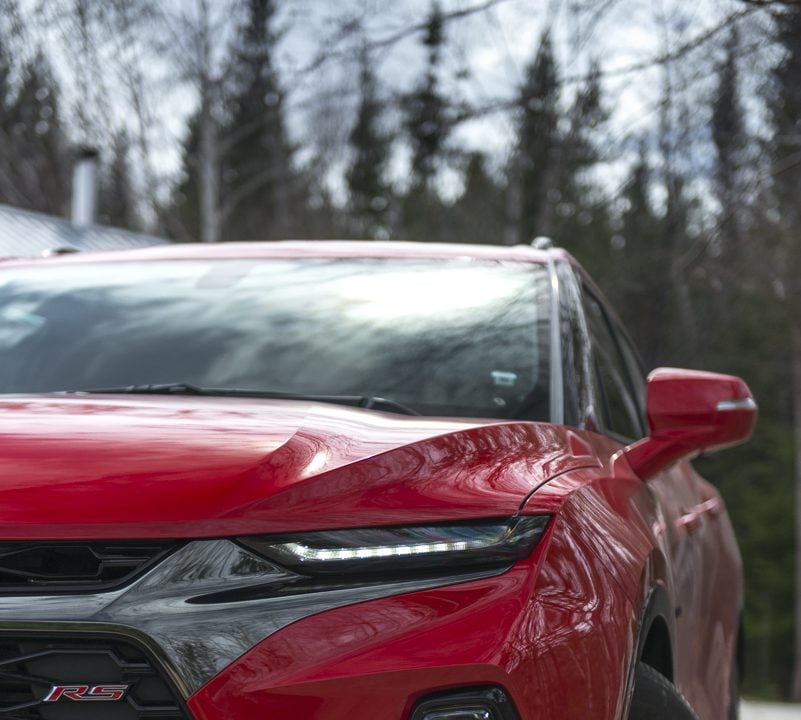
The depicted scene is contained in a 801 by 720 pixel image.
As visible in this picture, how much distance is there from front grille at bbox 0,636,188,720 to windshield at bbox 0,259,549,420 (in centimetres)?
120

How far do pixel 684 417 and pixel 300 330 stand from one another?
3.11ft

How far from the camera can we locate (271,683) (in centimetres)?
177

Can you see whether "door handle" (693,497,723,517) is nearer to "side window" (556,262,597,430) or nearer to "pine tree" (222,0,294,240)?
"side window" (556,262,597,430)

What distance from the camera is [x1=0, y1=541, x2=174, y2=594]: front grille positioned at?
5.97ft

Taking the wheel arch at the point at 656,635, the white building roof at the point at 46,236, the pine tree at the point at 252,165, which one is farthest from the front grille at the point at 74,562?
the pine tree at the point at 252,165

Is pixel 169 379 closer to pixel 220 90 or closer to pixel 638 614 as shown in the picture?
pixel 638 614

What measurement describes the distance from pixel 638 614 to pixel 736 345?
33573 mm

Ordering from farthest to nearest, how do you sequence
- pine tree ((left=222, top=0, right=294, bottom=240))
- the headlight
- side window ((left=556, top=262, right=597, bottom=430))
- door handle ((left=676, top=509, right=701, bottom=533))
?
1. pine tree ((left=222, top=0, right=294, bottom=240))
2. door handle ((left=676, top=509, right=701, bottom=533))
3. side window ((left=556, top=262, right=597, bottom=430))
4. the headlight

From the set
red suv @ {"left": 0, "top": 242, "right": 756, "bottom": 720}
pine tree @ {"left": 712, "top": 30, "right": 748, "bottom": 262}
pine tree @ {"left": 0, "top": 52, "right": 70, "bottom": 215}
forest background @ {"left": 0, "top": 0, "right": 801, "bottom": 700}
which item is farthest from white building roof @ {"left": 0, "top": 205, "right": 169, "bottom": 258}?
pine tree @ {"left": 0, "top": 52, "right": 70, "bottom": 215}

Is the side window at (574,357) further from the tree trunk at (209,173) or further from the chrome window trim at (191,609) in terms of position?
the tree trunk at (209,173)

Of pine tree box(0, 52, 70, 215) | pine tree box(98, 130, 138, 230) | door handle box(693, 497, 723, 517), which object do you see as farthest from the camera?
pine tree box(98, 130, 138, 230)

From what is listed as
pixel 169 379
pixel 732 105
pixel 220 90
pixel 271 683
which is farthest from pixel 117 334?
pixel 220 90

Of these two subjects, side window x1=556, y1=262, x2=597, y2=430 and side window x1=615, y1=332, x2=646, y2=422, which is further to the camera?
side window x1=615, y1=332, x2=646, y2=422

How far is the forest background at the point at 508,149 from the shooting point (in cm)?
621
